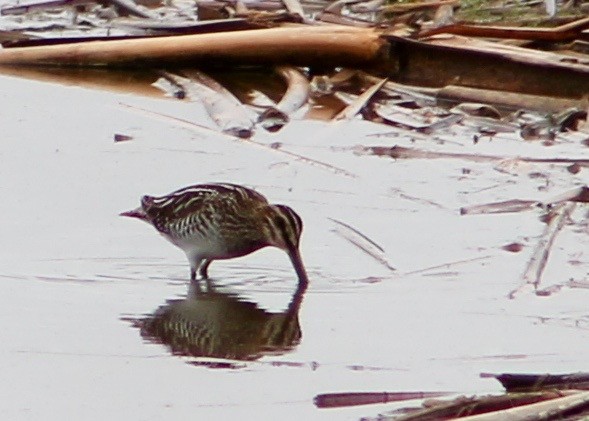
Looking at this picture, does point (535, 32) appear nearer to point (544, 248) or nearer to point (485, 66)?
point (485, 66)

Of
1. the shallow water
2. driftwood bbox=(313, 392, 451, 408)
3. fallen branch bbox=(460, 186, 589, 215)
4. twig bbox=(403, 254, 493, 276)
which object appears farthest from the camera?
fallen branch bbox=(460, 186, 589, 215)

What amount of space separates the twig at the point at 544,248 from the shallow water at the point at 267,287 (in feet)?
0.18

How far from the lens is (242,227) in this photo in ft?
26.7

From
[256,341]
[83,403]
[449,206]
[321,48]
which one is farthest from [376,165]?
[83,403]

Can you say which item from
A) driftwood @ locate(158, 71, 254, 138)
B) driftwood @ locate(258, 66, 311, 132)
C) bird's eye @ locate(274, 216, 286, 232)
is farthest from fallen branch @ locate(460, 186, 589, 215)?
driftwood @ locate(258, 66, 311, 132)

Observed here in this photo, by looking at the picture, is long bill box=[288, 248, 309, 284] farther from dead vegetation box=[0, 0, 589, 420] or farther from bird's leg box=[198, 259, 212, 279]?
dead vegetation box=[0, 0, 589, 420]

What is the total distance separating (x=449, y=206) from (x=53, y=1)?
549 centimetres

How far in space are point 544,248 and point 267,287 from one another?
1150 mm

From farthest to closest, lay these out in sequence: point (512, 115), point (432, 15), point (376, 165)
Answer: point (432, 15)
point (512, 115)
point (376, 165)

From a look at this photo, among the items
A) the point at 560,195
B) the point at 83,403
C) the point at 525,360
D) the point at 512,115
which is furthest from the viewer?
the point at 512,115

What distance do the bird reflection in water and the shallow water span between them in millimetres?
11

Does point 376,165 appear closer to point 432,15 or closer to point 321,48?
point 321,48

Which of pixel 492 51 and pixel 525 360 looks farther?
pixel 492 51

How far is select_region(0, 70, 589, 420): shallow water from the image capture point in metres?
6.42
